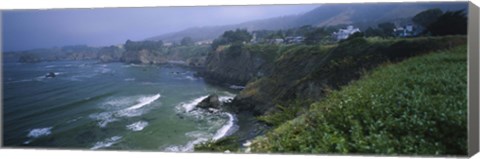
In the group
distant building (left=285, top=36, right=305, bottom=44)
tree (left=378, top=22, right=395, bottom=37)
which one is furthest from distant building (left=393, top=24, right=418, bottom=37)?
distant building (left=285, top=36, right=305, bottom=44)

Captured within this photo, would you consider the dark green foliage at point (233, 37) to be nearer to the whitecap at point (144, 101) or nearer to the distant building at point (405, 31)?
the whitecap at point (144, 101)

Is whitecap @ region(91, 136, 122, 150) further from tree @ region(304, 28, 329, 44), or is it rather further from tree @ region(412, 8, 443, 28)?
tree @ region(412, 8, 443, 28)

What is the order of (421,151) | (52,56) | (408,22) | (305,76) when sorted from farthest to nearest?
1. (52,56)
2. (305,76)
3. (408,22)
4. (421,151)

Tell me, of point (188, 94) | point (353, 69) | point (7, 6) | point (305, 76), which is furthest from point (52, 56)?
point (353, 69)

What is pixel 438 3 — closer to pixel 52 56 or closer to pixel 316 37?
pixel 316 37

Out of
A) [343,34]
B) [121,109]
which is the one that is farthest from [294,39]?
[121,109]
